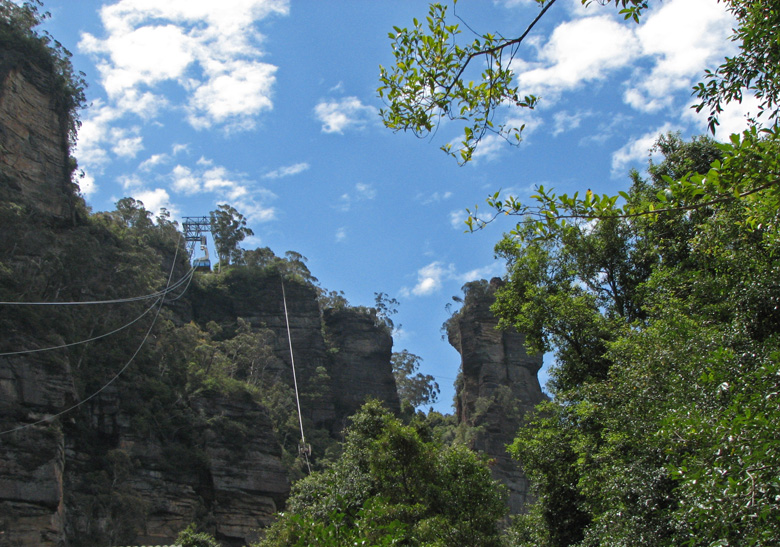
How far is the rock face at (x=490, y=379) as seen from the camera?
48.9 m

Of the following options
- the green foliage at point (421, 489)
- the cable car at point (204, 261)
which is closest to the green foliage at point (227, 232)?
the cable car at point (204, 261)

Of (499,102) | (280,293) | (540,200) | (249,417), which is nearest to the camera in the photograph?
(540,200)

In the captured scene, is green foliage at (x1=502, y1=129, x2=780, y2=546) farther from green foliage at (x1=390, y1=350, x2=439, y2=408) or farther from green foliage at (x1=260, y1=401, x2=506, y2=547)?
green foliage at (x1=390, y1=350, x2=439, y2=408)

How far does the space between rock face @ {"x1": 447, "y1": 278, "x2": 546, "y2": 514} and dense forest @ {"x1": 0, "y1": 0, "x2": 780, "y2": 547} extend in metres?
17.3

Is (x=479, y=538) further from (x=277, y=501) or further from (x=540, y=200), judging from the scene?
(x=277, y=501)

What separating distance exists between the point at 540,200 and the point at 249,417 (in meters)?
34.5

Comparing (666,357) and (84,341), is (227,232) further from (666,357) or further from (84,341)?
(666,357)

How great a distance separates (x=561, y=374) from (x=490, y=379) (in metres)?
40.2

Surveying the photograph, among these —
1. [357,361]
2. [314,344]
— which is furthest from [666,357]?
[357,361]

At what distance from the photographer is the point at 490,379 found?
52.8 metres

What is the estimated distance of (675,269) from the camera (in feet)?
36.9

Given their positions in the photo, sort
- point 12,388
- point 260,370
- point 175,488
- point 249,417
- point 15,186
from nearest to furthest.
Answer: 1. point 12,388
2. point 175,488
3. point 15,186
4. point 249,417
5. point 260,370

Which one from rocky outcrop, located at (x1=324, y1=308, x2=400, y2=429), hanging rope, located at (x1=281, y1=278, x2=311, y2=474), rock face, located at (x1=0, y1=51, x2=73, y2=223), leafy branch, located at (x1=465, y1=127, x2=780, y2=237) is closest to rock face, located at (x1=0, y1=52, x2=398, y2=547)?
rock face, located at (x1=0, y1=51, x2=73, y2=223)

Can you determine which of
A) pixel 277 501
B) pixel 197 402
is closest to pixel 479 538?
pixel 277 501
